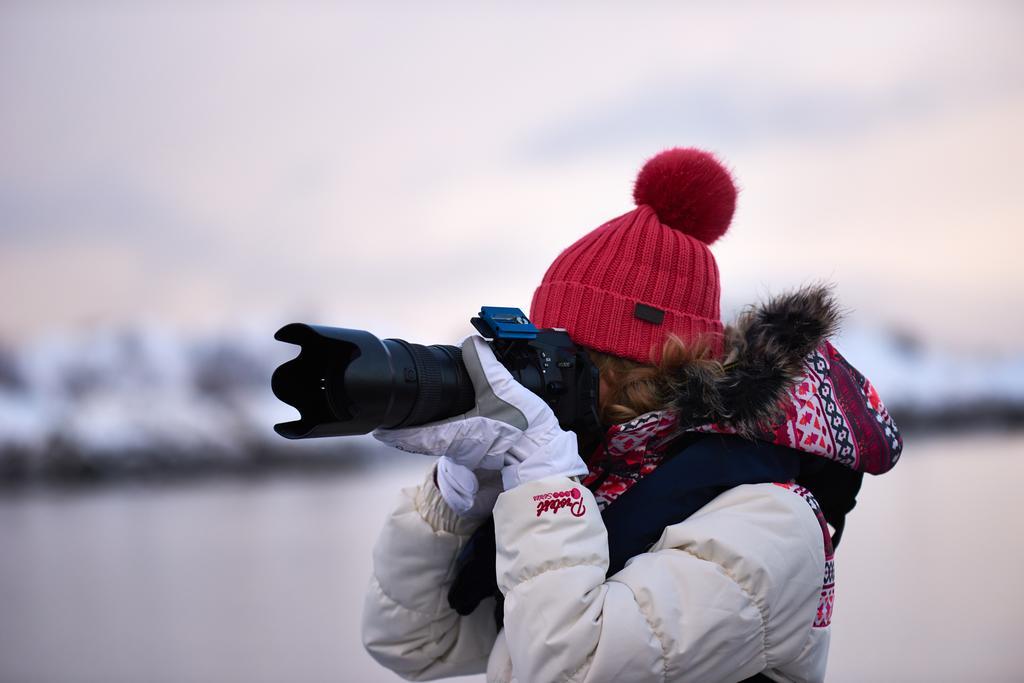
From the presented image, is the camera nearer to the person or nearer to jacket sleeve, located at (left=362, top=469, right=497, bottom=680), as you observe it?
the person

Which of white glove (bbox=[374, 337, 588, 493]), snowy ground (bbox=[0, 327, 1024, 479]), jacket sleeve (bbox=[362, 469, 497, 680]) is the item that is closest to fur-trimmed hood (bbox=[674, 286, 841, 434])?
white glove (bbox=[374, 337, 588, 493])

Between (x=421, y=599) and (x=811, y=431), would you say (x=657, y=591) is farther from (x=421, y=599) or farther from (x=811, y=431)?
(x=421, y=599)

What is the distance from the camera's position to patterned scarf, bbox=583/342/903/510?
0.70m

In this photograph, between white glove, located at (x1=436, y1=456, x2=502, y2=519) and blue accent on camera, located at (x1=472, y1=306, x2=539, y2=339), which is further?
white glove, located at (x1=436, y1=456, x2=502, y2=519)

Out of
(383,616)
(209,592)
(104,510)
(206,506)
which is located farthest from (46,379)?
(383,616)

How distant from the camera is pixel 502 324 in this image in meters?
0.66

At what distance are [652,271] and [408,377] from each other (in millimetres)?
302

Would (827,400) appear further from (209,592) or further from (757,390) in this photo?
(209,592)

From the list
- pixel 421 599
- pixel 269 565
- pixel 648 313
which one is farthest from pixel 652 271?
pixel 269 565

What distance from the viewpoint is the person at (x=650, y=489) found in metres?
0.61

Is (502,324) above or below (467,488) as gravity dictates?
above

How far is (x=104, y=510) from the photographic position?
→ 230 centimetres

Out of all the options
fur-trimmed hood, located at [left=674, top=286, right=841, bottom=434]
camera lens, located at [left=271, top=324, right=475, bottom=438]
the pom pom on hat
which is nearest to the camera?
camera lens, located at [left=271, top=324, right=475, bottom=438]

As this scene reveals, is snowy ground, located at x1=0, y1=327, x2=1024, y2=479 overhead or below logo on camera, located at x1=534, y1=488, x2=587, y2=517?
overhead
